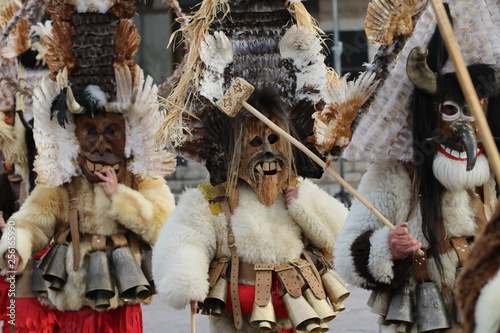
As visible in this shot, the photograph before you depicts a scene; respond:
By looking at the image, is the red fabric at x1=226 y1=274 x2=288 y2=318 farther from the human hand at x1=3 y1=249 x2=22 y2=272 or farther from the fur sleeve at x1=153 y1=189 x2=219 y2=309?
the human hand at x1=3 y1=249 x2=22 y2=272

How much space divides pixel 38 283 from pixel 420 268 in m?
3.02

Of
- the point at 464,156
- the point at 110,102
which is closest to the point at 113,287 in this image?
the point at 110,102

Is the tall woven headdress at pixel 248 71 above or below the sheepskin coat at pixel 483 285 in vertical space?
above

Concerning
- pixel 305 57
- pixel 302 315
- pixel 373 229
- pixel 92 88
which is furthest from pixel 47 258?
pixel 373 229

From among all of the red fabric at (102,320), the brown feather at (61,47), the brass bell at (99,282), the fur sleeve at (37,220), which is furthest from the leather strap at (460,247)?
the brown feather at (61,47)

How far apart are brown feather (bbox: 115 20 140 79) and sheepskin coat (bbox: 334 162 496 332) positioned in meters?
2.31

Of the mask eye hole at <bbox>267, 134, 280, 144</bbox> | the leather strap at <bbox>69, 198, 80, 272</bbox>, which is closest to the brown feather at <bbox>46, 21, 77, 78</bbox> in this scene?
the leather strap at <bbox>69, 198, 80, 272</bbox>

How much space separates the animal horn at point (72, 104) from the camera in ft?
20.2

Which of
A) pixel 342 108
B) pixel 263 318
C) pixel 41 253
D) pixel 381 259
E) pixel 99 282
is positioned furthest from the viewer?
pixel 41 253

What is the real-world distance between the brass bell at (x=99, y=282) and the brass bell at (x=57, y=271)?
6.8 inches

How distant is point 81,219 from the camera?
6.26 m

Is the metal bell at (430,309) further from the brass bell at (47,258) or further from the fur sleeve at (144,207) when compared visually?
the brass bell at (47,258)

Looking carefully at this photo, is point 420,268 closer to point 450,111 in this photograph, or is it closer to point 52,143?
point 450,111

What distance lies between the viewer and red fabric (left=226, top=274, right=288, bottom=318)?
523 cm
